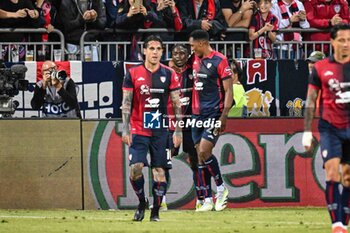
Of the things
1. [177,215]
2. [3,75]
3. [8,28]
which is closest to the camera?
[177,215]

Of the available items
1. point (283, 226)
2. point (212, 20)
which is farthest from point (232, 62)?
point (283, 226)

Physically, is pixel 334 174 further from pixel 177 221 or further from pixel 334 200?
pixel 177 221

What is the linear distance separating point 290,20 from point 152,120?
796cm

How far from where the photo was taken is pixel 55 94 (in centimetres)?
2170

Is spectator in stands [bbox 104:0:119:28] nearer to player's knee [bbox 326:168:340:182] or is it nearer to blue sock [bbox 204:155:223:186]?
blue sock [bbox 204:155:223:186]

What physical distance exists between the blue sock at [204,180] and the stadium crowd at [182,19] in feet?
11.7

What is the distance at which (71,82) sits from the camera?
21906 mm

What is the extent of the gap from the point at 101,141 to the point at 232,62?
103 inches

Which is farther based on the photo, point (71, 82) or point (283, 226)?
point (71, 82)

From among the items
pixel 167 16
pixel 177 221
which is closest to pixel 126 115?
pixel 177 221

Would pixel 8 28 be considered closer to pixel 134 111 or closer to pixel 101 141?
pixel 101 141

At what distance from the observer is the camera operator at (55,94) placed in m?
21.6

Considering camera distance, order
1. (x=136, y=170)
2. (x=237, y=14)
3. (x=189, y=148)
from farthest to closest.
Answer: (x=237, y=14) < (x=189, y=148) < (x=136, y=170)

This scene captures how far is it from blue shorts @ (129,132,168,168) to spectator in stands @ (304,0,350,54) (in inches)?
316
